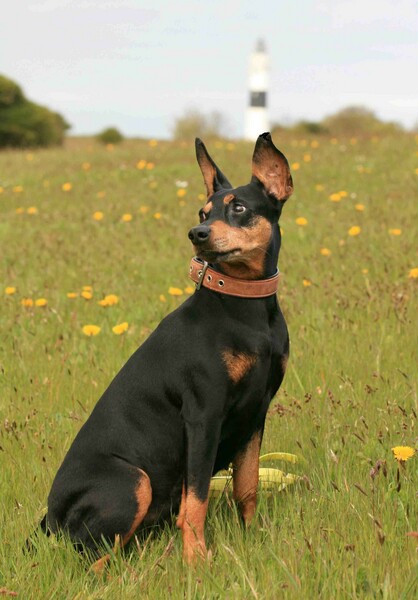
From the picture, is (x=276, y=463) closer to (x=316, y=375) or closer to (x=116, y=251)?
(x=316, y=375)

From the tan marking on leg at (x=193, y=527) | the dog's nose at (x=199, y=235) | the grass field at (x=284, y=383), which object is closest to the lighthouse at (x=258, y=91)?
the grass field at (x=284, y=383)

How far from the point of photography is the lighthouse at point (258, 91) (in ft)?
81.4

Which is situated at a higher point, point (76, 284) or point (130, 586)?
point (130, 586)

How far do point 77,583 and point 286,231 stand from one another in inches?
250

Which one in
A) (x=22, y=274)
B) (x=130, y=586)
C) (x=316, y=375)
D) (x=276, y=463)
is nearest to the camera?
(x=130, y=586)

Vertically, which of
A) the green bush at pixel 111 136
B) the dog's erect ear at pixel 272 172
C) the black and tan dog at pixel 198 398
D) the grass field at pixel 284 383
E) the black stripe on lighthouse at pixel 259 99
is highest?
the dog's erect ear at pixel 272 172

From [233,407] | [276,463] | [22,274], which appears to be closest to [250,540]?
[233,407]

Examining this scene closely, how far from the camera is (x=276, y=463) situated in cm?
404

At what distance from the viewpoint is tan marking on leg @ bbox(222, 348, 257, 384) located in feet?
10.4

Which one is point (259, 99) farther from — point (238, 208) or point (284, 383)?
point (238, 208)

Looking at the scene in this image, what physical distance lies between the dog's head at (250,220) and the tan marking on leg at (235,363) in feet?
1.13

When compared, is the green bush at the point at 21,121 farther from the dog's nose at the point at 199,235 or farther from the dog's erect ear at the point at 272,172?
the dog's nose at the point at 199,235

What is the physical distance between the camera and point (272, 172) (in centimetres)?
341

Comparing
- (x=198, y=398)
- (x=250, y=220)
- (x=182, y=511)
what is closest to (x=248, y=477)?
(x=182, y=511)
